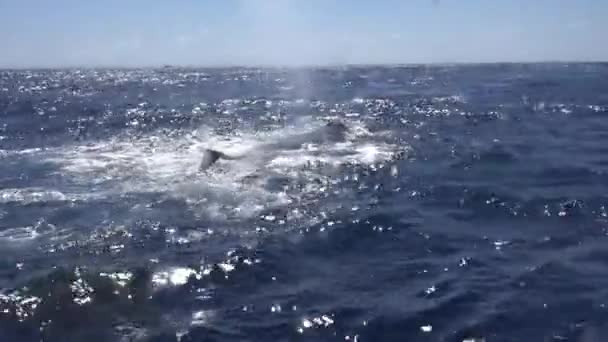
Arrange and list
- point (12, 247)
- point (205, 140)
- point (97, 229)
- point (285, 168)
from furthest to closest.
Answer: point (205, 140) → point (285, 168) → point (97, 229) → point (12, 247)

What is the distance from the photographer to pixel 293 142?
3234cm

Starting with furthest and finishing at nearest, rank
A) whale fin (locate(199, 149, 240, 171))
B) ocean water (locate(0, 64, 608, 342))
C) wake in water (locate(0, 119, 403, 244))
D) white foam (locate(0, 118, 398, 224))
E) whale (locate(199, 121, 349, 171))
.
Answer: whale (locate(199, 121, 349, 171))
whale fin (locate(199, 149, 240, 171))
white foam (locate(0, 118, 398, 224))
wake in water (locate(0, 119, 403, 244))
ocean water (locate(0, 64, 608, 342))

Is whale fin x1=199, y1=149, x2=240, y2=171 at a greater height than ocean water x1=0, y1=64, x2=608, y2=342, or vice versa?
whale fin x1=199, y1=149, x2=240, y2=171

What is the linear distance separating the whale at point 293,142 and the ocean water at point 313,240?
0.30 m

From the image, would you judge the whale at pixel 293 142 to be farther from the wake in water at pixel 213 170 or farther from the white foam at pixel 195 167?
the white foam at pixel 195 167

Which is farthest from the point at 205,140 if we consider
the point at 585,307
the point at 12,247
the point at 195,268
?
the point at 585,307

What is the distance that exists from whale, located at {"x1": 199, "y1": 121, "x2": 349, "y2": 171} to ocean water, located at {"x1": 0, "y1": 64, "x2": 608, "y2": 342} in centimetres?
30

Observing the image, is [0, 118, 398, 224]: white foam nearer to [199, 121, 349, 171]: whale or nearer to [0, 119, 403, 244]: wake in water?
[0, 119, 403, 244]: wake in water

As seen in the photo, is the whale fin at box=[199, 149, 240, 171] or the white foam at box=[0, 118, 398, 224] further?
the whale fin at box=[199, 149, 240, 171]

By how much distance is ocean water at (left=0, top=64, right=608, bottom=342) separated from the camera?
11.1m

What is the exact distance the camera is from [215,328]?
10906 millimetres

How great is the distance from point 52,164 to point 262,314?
20.9 metres

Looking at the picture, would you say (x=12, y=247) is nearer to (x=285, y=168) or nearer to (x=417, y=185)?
(x=285, y=168)

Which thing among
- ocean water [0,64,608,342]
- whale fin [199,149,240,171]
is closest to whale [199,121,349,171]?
whale fin [199,149,240,171]
